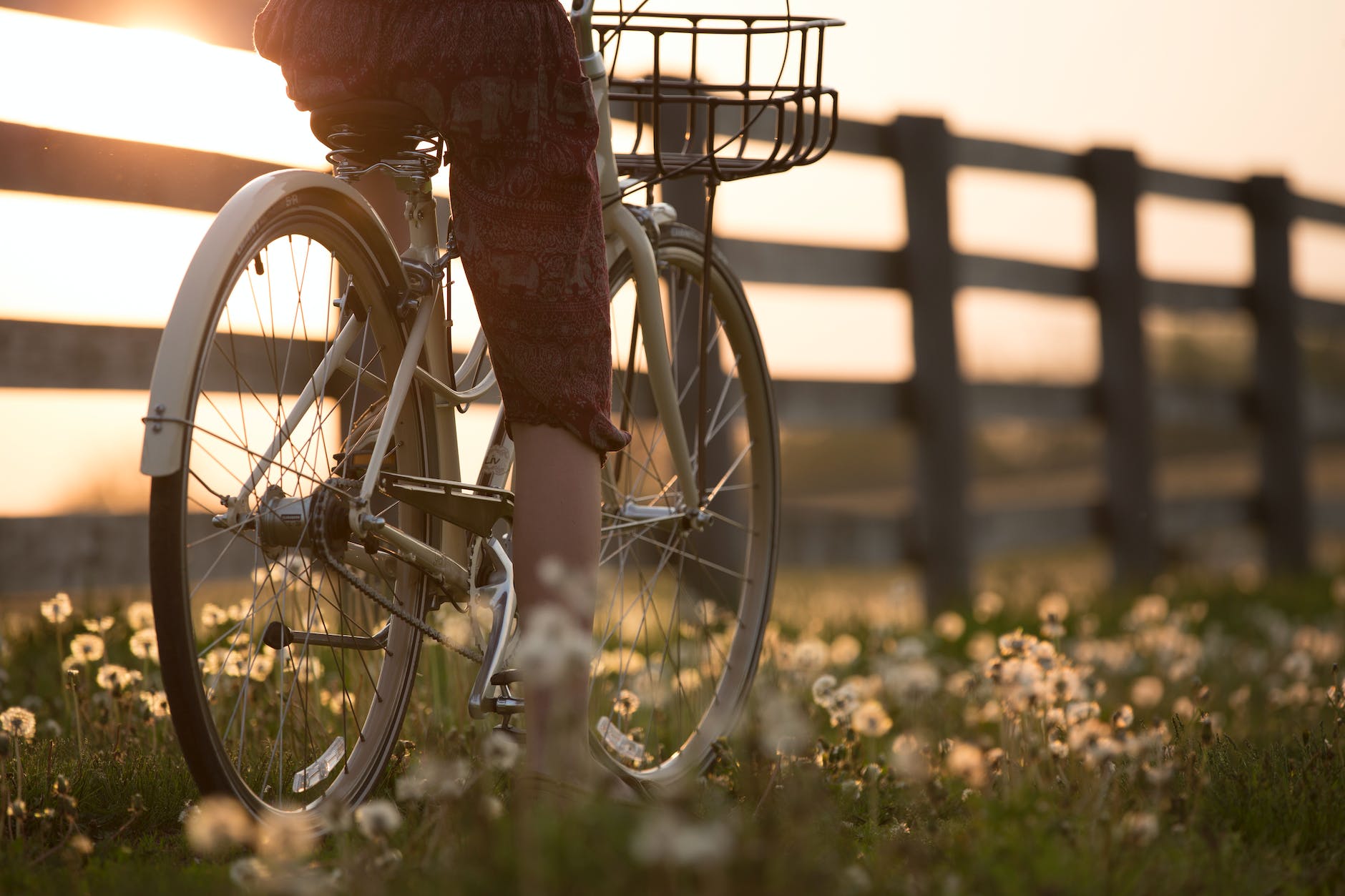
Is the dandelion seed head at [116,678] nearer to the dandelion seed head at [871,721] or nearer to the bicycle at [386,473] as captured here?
the bicycle at [386,473]

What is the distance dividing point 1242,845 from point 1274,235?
643 cm

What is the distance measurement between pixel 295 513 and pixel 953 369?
395 cm

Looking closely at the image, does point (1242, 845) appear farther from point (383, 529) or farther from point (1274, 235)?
point (1274, 235)

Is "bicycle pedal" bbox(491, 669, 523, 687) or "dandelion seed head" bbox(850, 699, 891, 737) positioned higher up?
"bicycle pedal" bbox(491, 669, 523, 687)

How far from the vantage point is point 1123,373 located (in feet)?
19.7

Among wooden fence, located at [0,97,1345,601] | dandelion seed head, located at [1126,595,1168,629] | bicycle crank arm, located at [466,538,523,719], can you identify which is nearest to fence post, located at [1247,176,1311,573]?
wooden fence, located at [0,97,1345,601]

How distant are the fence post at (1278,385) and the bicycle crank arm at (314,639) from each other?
6.33 meters

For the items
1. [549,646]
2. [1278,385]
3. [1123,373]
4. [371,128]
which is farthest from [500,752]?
[1278,385]

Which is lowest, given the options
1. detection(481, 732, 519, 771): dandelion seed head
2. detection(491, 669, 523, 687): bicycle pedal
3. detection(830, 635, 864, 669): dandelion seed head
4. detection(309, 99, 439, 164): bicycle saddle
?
detection(830, 635, 864, 669): dandelion seed head

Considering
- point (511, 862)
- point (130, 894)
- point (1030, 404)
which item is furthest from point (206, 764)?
point (1030, 404)

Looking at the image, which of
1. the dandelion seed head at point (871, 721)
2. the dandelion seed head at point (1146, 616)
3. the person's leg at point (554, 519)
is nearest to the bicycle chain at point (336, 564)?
the person's leg at point (554, 519)

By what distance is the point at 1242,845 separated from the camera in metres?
1.46

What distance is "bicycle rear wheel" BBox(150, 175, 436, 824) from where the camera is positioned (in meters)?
1.34

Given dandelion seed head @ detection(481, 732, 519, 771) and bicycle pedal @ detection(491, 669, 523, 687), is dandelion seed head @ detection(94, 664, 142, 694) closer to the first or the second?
bicycle pedal @ detection(491, 669, 523, 687)
